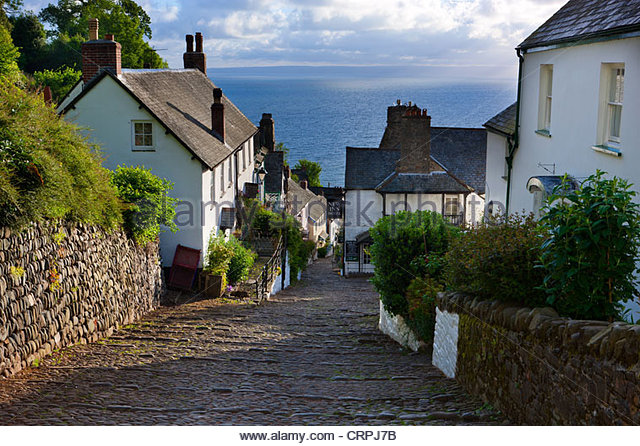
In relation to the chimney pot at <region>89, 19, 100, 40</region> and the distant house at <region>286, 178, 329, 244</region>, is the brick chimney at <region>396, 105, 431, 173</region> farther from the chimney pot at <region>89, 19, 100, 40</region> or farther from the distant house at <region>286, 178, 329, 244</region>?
the distant house at <region>286, 178, 329, 244</region>

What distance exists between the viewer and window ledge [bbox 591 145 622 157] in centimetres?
1003

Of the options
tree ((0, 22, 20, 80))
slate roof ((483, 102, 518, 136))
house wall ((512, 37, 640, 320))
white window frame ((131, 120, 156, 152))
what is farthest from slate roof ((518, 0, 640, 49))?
tree ((0, 22, 20, 80))

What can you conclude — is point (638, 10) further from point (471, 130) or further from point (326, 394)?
point (471, 130)

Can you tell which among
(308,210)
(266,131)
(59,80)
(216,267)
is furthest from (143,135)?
(308,210)

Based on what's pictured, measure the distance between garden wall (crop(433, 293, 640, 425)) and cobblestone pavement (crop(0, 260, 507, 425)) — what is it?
400 mm

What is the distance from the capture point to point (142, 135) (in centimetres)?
2008

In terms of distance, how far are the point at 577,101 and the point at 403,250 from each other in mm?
4372

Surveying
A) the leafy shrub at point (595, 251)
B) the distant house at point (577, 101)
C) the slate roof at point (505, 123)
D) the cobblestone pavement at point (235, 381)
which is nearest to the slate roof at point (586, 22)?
the distant house at point (577, 101)

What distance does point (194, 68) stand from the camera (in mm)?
32625

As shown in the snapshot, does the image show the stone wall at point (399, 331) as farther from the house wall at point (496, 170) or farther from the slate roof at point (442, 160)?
the slate roof at point (442, 160)

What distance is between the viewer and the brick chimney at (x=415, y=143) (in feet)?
103

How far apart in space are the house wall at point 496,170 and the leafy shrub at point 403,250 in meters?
3.23

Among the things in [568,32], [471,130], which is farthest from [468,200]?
[568,32]

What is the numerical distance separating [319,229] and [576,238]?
60355mm
